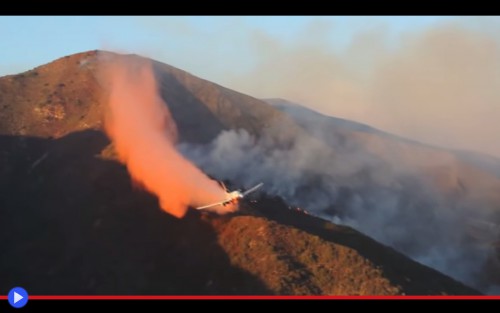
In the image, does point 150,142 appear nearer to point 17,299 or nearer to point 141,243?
point 141,243

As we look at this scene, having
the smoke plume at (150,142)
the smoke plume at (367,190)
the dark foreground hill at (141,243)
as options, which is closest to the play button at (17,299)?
the dark foreground hill at (141,243)

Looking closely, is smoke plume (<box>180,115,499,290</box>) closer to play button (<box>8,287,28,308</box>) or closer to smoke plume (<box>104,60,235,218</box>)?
smoke plume (<box>104,60,235,218</box>)

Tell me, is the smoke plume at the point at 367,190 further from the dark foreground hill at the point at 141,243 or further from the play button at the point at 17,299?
the play button at the point at 17,299

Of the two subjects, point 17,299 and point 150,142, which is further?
point 150,142

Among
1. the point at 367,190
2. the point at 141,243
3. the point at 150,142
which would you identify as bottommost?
the point at 367,190

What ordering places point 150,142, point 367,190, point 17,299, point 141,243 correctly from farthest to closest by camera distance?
point 367,190 → point 150,142 → point 141,243 → point 17,299

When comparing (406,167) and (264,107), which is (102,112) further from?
(406,167)

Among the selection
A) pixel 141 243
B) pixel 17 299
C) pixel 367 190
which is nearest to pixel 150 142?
pixel 141 243
